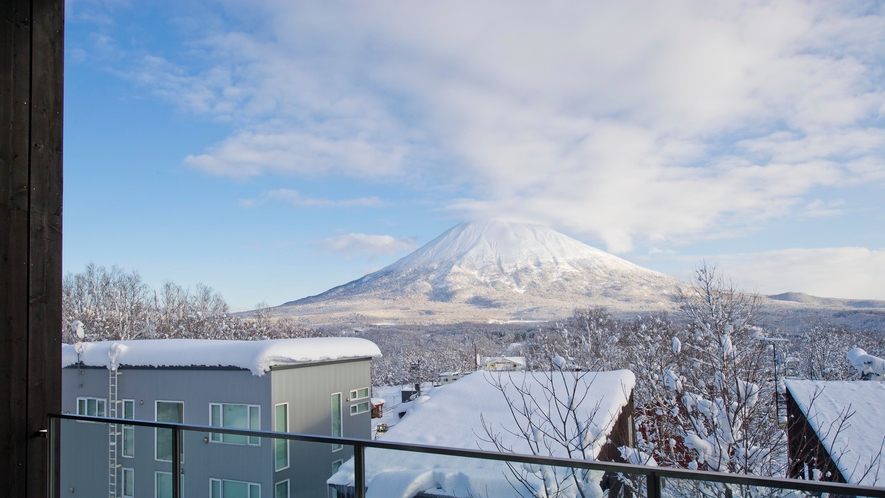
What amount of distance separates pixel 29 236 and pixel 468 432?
5592 mm

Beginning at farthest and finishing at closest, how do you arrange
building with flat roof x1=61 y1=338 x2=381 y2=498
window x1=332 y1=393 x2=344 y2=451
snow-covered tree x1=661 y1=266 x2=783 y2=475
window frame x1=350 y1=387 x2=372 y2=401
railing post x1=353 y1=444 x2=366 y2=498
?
window frame x1=350 y1=387 x2=372 y2=401
window x1=332 y1=393 x2=344 y2=451
building with flat roof x1=61 y1=338 x2=381 y2=498
snow-covered tree x1=661 y1=266 x2=783 y2=475
railing post x1=353 y1=444 x2=366 y2=498

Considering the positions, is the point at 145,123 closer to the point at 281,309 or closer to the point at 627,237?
the point at 281,309

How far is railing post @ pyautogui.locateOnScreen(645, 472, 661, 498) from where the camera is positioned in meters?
1.37

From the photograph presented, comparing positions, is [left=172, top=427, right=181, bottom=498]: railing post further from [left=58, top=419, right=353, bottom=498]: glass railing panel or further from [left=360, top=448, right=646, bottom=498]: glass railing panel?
[left=360, top=448, right=646, bottom=498]: glass railing panel

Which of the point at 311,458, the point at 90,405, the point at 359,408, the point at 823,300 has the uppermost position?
the point at 311,458

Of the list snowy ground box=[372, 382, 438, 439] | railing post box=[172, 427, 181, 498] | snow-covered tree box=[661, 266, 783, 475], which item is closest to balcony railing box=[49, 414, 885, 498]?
railing post box=[172, 427, 181, 498]

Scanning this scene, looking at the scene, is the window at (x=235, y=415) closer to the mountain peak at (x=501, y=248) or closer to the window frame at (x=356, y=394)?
the window frame at (x=356, y=394)

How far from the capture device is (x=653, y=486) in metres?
1.38

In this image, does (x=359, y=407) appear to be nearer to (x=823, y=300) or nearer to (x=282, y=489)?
(x=282, y=489)

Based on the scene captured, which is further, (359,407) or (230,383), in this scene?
(359,407)

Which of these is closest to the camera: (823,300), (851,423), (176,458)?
(176,458)

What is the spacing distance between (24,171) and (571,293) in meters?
85.8

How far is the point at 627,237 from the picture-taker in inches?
5069

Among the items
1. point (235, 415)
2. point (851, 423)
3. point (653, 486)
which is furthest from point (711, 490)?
point (235, 415)
